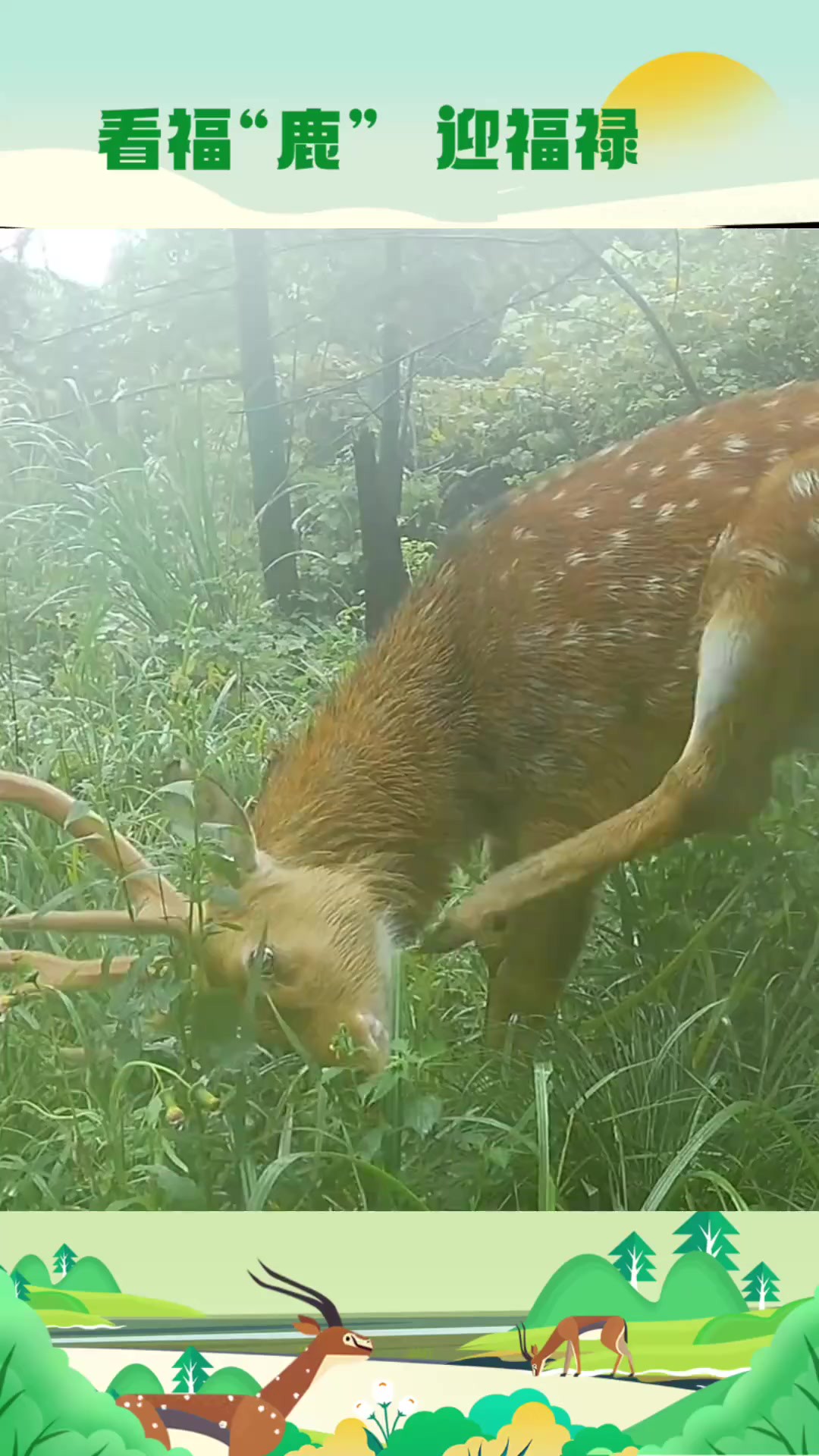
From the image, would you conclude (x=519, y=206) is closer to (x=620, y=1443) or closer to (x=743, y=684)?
(x=743, y=684)

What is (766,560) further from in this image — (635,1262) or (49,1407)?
(49,1407)

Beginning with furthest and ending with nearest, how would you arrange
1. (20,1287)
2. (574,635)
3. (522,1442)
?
(574,635) < (20,1287) < (522,1442)

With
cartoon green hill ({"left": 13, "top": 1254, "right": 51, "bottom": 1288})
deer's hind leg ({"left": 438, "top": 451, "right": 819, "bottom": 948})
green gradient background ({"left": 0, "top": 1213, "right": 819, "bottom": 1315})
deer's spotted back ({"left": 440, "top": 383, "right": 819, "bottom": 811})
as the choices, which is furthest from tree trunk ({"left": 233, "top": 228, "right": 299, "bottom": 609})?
cartoon green hill ({"left": 13, "top": 1254, "right": 51, "bottom": 1288})

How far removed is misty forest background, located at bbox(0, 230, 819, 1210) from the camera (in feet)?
5.61

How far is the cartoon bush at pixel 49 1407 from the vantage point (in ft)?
5.30

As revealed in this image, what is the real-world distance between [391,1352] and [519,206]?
159 centimetres

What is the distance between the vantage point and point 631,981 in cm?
173

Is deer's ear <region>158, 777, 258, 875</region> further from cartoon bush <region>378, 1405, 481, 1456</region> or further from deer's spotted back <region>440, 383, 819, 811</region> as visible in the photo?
cartoon bush <region>378, 1405, 481, 1456</region>

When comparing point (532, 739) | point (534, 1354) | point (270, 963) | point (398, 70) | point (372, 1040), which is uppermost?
point (398, 70)

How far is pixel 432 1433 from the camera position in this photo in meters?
1.63

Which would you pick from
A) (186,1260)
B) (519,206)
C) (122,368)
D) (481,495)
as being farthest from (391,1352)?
(519,206)

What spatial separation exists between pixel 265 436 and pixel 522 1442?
4.63ft

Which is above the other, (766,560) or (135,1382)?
(766,560)

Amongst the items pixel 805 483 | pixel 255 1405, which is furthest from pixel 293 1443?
pixel 805 483
